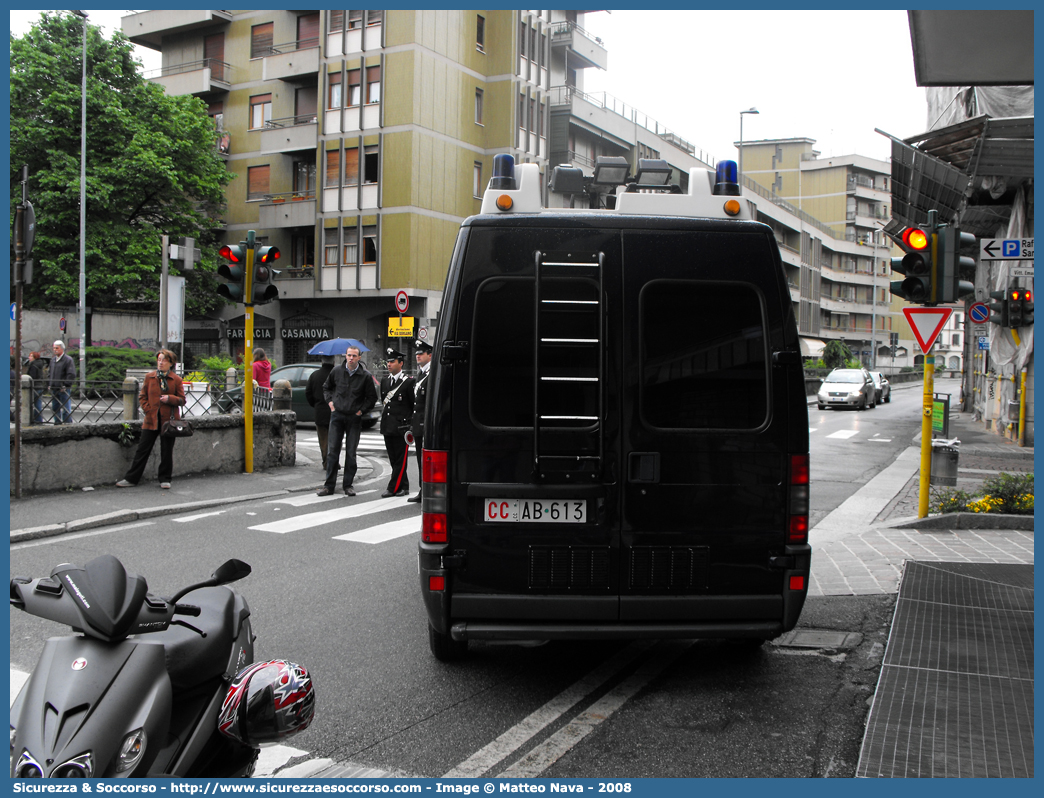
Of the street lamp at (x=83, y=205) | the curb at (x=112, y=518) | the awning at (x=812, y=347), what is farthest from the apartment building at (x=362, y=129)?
the awning at (x=812, y=347)

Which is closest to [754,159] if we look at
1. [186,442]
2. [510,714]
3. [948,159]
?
[948,159]

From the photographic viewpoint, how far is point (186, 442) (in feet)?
39.1

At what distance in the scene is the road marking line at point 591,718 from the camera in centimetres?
358

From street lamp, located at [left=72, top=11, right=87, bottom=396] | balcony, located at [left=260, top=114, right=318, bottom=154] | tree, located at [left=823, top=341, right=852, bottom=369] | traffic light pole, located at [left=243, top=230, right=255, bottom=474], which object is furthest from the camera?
A: tree, located at [left=823, top=341, right=852, bottom=369]

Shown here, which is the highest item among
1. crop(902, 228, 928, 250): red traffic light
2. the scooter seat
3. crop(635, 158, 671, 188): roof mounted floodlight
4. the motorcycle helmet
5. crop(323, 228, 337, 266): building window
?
crop(323, 228, 337, 266): building window

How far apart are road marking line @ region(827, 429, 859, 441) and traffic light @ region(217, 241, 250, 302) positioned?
15638 millimetres

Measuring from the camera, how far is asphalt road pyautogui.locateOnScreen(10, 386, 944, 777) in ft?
12.1

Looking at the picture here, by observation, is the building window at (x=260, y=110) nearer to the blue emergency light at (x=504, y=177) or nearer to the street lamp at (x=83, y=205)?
the street lamp at (x=83, y=205)

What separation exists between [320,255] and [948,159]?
25060mm

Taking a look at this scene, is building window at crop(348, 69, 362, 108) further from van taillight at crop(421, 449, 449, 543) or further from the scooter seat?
the scooter seat

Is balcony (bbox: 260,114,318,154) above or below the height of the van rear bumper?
above

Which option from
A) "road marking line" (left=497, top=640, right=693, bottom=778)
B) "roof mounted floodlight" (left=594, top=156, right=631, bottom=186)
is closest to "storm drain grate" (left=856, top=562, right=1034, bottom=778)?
"road marking line" (left=497, top=640, right=693, bottom=778)

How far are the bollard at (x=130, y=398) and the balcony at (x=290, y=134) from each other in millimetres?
28064

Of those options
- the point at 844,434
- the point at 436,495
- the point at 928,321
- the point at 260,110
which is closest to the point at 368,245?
the point at 260,110
